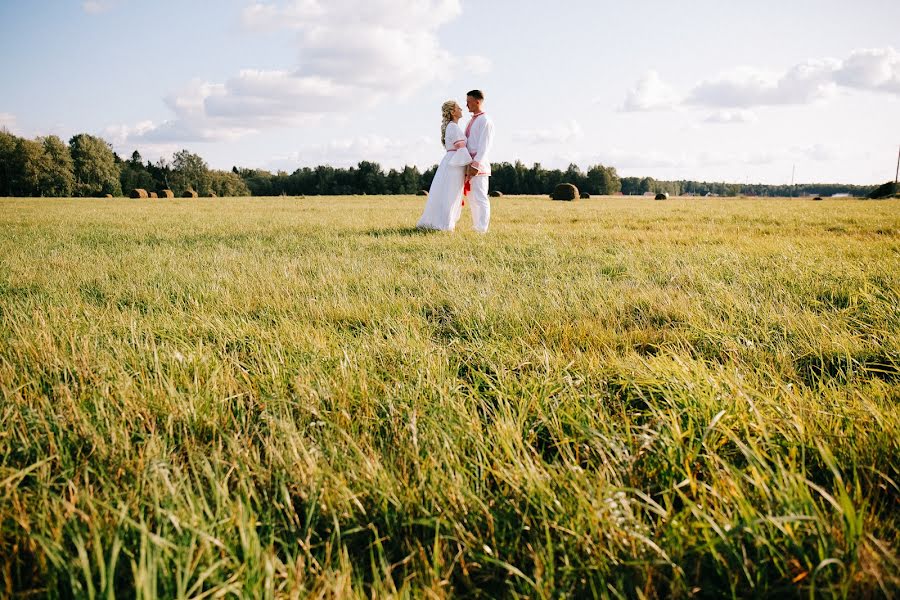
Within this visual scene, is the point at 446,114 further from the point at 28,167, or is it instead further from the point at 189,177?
the point at 189,177

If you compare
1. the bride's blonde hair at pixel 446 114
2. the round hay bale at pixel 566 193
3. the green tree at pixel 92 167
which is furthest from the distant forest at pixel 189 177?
the bride's blonde hair at pixel 446 114

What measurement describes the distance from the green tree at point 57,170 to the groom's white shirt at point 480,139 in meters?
86.0

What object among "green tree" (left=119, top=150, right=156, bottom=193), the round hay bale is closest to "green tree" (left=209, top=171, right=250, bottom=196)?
"green tree" (left=119, top=150, right=156, bottom=193)

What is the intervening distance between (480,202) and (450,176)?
0.77m

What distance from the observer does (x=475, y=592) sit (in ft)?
3.36

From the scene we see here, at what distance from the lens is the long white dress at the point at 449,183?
28.9 feet

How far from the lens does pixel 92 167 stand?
77000 millimetres

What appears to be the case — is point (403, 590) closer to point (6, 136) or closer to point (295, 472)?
point (295, 472)

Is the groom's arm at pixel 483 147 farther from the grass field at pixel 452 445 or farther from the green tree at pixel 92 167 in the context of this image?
the green tree at pixel 92 167

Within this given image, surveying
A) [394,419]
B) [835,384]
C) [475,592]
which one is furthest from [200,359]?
[835,384]

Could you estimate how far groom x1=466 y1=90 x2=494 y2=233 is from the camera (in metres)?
8.66

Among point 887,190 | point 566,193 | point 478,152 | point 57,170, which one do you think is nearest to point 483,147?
point 478,152

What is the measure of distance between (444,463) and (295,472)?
1.42 ft

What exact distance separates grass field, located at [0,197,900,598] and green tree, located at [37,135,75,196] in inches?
3491
